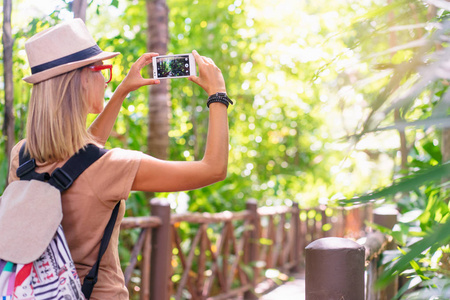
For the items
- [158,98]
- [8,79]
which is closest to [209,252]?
[158,98]

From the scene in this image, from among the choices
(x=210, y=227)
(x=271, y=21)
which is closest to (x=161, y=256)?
(x=210, y=227)

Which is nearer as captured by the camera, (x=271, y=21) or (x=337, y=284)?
Answer: (x=337, y=284)

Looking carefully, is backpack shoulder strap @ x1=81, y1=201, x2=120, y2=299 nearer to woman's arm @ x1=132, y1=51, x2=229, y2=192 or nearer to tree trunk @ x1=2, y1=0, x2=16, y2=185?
woman's arm @ x1=132, y1=51, x2=229, y2=192

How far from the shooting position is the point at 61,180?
1692mm

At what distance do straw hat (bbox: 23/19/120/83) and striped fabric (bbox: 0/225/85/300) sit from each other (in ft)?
1.64

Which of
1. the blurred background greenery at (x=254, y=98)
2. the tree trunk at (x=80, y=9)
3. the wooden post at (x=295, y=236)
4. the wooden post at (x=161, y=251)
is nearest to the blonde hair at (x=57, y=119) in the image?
the tree trunk at (x=80, y=9)

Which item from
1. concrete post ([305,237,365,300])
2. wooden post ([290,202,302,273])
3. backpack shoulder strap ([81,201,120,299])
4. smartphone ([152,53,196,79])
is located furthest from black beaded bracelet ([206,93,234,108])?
wooden post ([290,202,302,273])

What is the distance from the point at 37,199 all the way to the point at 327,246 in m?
1.05

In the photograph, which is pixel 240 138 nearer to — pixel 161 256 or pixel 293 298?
pixel 293 298

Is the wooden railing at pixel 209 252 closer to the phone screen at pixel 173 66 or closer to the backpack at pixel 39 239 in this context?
the phone screen at pixel 173 66

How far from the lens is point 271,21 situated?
903cm

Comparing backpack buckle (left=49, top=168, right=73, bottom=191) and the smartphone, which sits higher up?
the smartphone

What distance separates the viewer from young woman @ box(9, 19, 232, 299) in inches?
67.4

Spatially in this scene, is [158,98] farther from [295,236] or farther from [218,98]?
[295,236]
